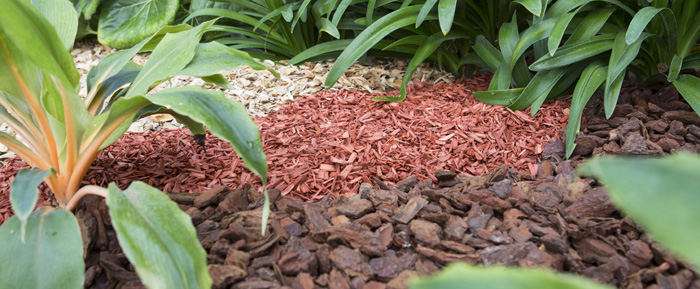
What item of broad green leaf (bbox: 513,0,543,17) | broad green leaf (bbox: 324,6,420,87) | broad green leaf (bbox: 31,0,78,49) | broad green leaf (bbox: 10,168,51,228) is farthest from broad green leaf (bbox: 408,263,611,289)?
broad green leaf (bbox: 324,6,420,87)

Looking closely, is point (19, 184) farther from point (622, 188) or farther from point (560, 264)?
point (560, 264)

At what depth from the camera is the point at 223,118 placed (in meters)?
1.04

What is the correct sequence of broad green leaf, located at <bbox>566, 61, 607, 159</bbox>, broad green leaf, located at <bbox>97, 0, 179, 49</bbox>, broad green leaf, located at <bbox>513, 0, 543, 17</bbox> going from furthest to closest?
broad green leaf, located at <bbox>97, 0, 179, 49</bbox>, broad green leaf, located at <bbox>513, 0, 543, 17</bbox>, broad green leaf, located at <bbox>566, 61, 607, 159</bbox>

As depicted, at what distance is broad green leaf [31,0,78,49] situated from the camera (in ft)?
Answer: 4.45

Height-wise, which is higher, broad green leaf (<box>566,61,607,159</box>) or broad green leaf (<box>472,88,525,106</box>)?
broad green leaf (<box>566,61,607,159</box>)

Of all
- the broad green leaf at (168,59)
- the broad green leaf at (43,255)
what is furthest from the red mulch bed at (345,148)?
the broad green leaf at (43,255)

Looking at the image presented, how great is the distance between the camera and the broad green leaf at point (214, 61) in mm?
1329

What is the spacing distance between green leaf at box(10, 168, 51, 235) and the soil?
0.21 m

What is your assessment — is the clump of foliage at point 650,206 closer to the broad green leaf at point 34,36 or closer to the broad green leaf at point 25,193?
the broad green leaf at point 25,193

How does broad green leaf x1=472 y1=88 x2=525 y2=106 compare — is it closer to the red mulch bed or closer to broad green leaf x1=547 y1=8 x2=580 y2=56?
the red mulch bed

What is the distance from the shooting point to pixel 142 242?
89 centimetres

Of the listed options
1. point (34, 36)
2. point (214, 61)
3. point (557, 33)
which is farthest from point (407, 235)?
point (557, 33)

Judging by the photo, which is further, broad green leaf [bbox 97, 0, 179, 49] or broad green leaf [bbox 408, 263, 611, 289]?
broad green leaf [bbox 97, 0, 179, 49]

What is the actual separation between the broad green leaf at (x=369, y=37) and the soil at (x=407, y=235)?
75 cm
